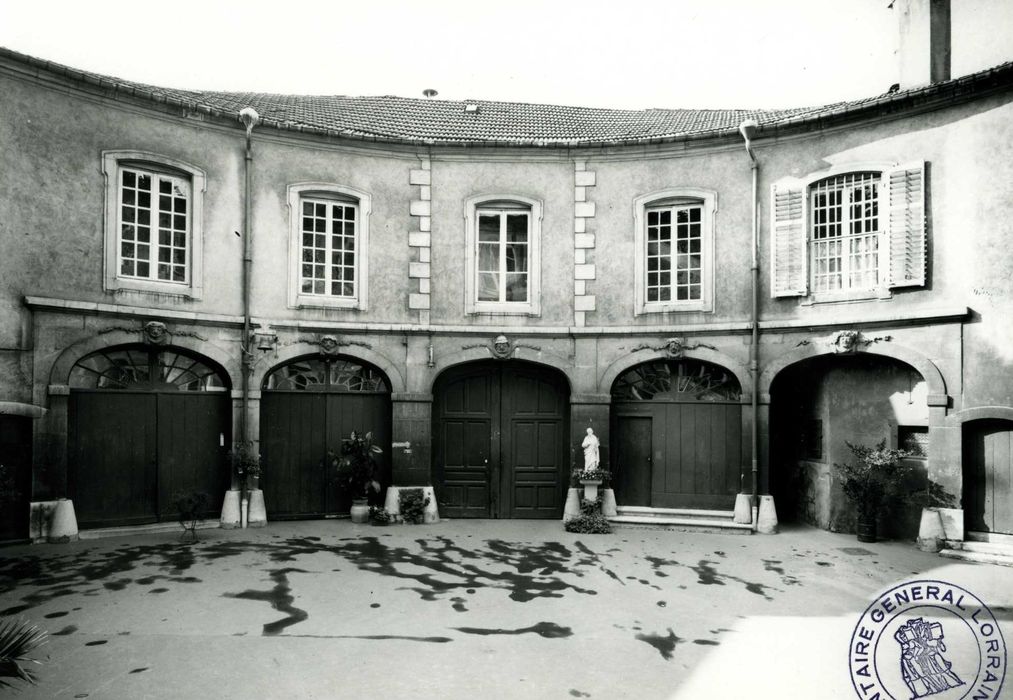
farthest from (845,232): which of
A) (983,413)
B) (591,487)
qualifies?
(591,487)

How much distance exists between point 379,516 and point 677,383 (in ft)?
19.3

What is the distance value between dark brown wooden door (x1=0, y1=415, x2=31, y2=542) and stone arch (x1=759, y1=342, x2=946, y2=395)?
11688mm

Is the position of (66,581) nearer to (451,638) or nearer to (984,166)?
(451,638)

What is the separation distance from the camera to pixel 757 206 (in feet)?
40.3

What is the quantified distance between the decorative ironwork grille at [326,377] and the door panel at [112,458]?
211cm

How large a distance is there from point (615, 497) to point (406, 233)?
6248 millimetres

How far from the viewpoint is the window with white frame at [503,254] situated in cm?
1302

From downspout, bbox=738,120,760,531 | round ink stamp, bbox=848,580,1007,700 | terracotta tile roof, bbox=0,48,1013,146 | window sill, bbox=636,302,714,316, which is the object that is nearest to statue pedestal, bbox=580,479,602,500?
downspout, bbox=738,120,760,531

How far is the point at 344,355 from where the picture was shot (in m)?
12.6

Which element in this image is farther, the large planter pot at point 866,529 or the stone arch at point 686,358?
the stone arch at point 686,358

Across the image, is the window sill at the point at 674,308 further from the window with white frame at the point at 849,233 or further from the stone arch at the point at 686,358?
the window with white frame at the point at 849,233

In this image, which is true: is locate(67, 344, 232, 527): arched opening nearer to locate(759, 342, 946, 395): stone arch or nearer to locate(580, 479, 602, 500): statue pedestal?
locate(580, 479, 602, 500): statue pedestal

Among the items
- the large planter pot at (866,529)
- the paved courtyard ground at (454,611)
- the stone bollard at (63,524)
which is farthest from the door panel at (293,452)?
the large planter pot at (866,529)

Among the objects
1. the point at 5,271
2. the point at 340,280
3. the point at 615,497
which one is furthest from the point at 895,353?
the point at 5,271
